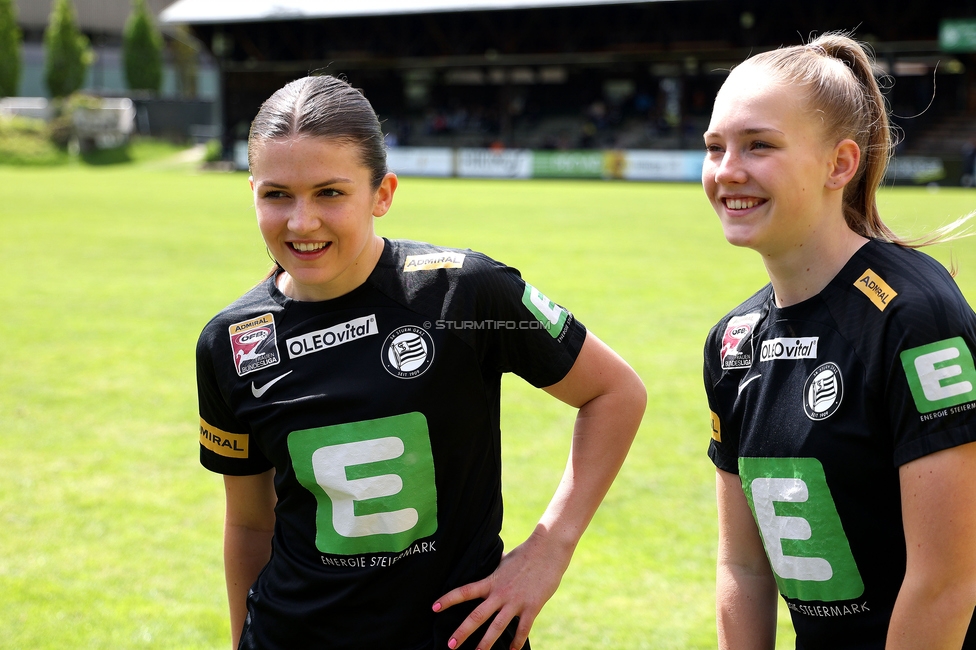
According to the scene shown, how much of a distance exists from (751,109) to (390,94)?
1814 inches

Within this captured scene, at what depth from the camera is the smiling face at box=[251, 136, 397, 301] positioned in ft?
6.47

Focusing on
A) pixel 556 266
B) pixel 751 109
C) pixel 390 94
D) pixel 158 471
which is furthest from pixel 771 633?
pixel 390 94

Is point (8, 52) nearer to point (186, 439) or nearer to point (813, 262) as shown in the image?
point (186, 439)

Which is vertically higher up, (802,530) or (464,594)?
(802,530)

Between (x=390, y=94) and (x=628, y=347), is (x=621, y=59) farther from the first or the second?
(x=628, y=347)

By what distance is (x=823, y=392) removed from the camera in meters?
1.81

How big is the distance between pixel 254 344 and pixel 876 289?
1323mm

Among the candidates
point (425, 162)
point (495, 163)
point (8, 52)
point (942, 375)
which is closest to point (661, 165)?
point (495, 163)

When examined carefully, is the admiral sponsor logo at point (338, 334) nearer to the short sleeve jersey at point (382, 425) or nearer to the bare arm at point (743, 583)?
the short sleeve jersey at point (382, 425)

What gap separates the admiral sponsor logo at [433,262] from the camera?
2088 millimetres

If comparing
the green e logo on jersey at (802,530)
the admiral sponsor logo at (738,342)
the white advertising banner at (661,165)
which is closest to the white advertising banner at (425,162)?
the white advertising banner at (661,165)

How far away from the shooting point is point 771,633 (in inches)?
83.3

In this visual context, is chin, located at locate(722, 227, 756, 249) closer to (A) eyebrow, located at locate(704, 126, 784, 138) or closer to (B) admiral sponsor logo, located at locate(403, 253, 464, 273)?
(A) eyebrow, located at locate(704, 126, 784, 138)

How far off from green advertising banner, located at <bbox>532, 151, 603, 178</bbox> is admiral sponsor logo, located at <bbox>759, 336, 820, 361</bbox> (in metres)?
31.3
